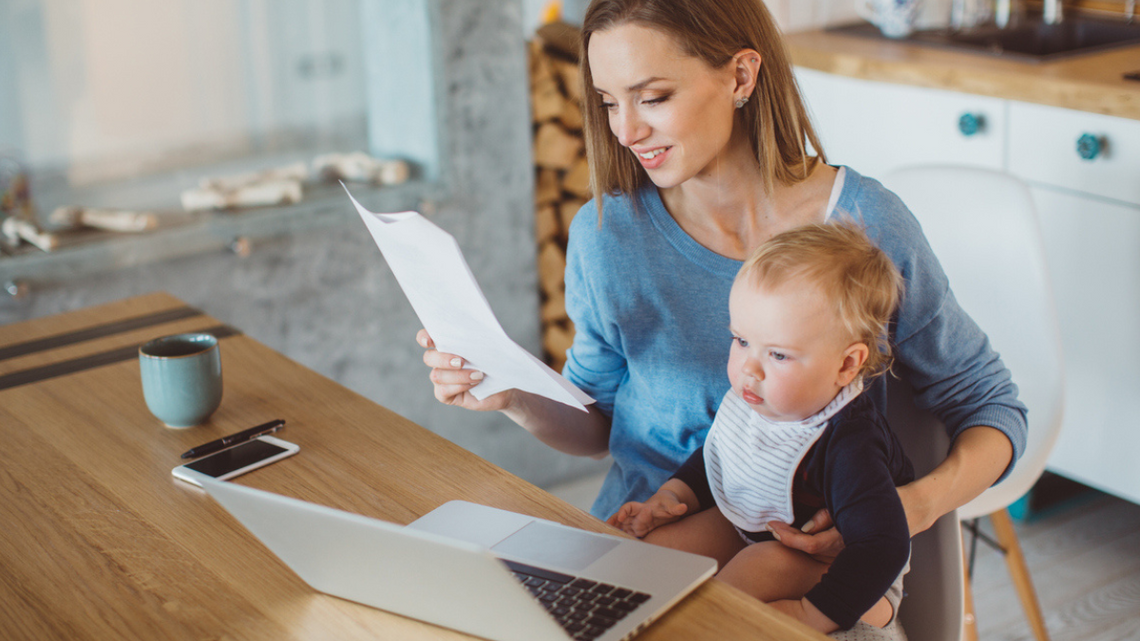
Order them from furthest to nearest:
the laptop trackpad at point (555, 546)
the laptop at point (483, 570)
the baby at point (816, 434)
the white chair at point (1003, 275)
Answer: the white chair at point (1003, 275), the baby at point (816, 434), the laptop trackpad at point (555, 546), the laptop at point (483, 570)

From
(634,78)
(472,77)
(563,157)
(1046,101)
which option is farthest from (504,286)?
(634,78)

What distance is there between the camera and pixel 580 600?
84cm

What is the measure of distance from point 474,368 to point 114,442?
0.41 meters

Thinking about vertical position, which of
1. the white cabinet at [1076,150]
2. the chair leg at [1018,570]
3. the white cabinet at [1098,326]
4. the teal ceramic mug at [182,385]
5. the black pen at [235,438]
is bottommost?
the chair leg at [1018,570]

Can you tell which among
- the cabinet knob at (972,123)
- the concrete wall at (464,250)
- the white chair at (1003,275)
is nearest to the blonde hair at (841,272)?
the white chair at (1003,275)

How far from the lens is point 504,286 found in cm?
257

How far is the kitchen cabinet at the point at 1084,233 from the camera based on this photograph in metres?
1.95

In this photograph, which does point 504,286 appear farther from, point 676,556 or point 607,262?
point 676,556

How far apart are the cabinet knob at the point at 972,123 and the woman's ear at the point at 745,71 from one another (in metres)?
1.14

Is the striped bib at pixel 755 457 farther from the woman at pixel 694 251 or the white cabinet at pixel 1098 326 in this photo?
the white cabinet at pixel 1098 326

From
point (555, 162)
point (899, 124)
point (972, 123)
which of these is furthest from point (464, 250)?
point (972, 123)

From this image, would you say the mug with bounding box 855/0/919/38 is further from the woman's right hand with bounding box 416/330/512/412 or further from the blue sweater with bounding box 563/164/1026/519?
the woman's right hand with bounding box 416/330/512/412

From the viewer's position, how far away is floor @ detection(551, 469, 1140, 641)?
1983 mm

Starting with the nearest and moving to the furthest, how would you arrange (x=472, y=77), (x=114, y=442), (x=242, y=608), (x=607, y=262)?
1. (x=242, y=608)
2. (x=114, y=442)
3. (x=607, y=262)
4. (x=472, y=77)
